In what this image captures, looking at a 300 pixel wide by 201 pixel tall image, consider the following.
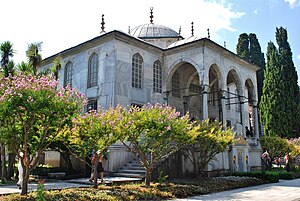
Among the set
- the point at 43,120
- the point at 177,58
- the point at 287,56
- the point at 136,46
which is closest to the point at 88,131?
the point at 43,120

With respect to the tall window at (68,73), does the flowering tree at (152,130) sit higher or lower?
lower

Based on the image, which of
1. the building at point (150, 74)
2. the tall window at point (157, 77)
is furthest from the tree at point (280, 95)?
the tall window at point (157, 77)

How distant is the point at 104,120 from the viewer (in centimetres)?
1151

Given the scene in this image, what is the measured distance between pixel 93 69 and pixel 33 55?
441cm

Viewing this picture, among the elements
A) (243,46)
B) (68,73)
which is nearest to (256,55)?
(243,46)

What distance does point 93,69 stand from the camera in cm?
2086

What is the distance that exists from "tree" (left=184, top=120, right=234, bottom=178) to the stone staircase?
271 cm

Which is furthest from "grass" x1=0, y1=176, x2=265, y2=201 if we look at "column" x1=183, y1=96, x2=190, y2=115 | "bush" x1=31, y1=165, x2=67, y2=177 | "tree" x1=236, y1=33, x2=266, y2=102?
"tree" x1=236, y1=33, x2=266, y2=102

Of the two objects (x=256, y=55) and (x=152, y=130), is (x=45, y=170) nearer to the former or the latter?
(x=152, y=130)

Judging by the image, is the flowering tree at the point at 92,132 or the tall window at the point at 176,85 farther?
the tall window at the point at 176,85

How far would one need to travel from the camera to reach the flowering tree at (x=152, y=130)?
12525 millimetres

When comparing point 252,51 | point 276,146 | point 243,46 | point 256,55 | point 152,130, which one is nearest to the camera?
point 152,130

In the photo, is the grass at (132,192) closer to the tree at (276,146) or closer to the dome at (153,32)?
the tree at (276,146)

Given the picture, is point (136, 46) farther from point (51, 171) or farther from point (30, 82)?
point (30, 82)
